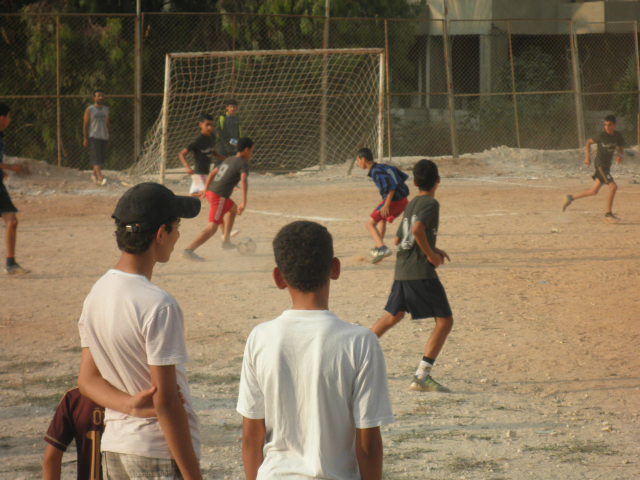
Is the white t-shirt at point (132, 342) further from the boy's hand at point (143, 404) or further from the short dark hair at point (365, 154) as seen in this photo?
the short dark hair at point (365, 154)

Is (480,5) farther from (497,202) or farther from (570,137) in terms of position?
(497,202)

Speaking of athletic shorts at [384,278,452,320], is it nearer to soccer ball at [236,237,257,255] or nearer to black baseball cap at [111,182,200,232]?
black baseball cap at [111,182,200,232]

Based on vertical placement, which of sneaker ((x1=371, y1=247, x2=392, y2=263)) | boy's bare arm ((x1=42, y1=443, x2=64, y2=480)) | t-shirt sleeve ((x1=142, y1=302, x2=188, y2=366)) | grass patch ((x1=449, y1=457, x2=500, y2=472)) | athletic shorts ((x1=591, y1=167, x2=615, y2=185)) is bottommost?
grass patch ((x1=449, y1=457, x2=500, y2=472))

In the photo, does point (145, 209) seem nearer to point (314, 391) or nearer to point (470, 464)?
point (314, 391)

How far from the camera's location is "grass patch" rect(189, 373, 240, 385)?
620cm

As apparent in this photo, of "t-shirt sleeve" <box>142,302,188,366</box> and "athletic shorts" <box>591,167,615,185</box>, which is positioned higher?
"athletic shorts" <box>591,167,615,185</box>

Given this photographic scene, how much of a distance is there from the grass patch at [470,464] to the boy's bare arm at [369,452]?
222 centimetres

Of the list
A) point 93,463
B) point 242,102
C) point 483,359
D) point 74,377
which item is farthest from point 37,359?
A: point 242,102

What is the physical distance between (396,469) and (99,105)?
1565 cm

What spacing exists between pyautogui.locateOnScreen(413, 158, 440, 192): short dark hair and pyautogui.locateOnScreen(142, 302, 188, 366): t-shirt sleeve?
12.3ft

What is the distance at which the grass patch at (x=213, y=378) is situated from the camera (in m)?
6.20

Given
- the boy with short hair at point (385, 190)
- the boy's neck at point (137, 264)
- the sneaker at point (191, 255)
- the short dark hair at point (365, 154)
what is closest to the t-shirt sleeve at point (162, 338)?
the boy's neck at point (137, 264)

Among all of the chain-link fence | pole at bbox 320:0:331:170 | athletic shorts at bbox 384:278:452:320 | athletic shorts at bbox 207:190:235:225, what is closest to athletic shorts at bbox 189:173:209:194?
athletic shorts at bbox 207:190:235:225

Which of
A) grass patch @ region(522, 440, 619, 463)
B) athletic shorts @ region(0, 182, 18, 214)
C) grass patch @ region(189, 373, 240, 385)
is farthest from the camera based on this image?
athletic shorts @ region(0, 182, 18, 214)
